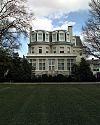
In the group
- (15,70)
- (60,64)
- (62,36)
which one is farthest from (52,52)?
(15,70)

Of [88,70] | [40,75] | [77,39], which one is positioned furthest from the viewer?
[77,39]

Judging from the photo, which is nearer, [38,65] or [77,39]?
[38,65]

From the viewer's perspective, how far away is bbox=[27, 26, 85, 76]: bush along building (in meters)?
88.8

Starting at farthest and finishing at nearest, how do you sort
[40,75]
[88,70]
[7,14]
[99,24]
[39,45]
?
1. [39,45]
2. [40,75]
3. [88,70]
4. [99,24]
5. [7,14]

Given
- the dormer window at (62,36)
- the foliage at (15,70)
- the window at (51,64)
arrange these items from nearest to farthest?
the foliage at (15,70)
the window at (51,64)
the dormer window at (62,36)

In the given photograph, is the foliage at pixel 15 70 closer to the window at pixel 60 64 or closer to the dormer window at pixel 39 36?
the window at pixel 60 64

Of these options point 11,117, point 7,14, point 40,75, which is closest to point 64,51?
point 40,75

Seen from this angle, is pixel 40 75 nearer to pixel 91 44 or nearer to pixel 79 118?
pixel 91 44

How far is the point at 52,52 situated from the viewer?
94.0 metres

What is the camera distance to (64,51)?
303 ft

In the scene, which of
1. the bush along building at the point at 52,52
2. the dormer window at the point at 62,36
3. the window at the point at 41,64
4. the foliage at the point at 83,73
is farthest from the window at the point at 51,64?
the foliage at the point at 83,73

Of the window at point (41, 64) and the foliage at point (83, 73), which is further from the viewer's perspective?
the window at point (41, 64)

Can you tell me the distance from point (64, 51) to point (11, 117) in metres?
80.5

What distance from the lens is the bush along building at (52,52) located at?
88750 millimetres
